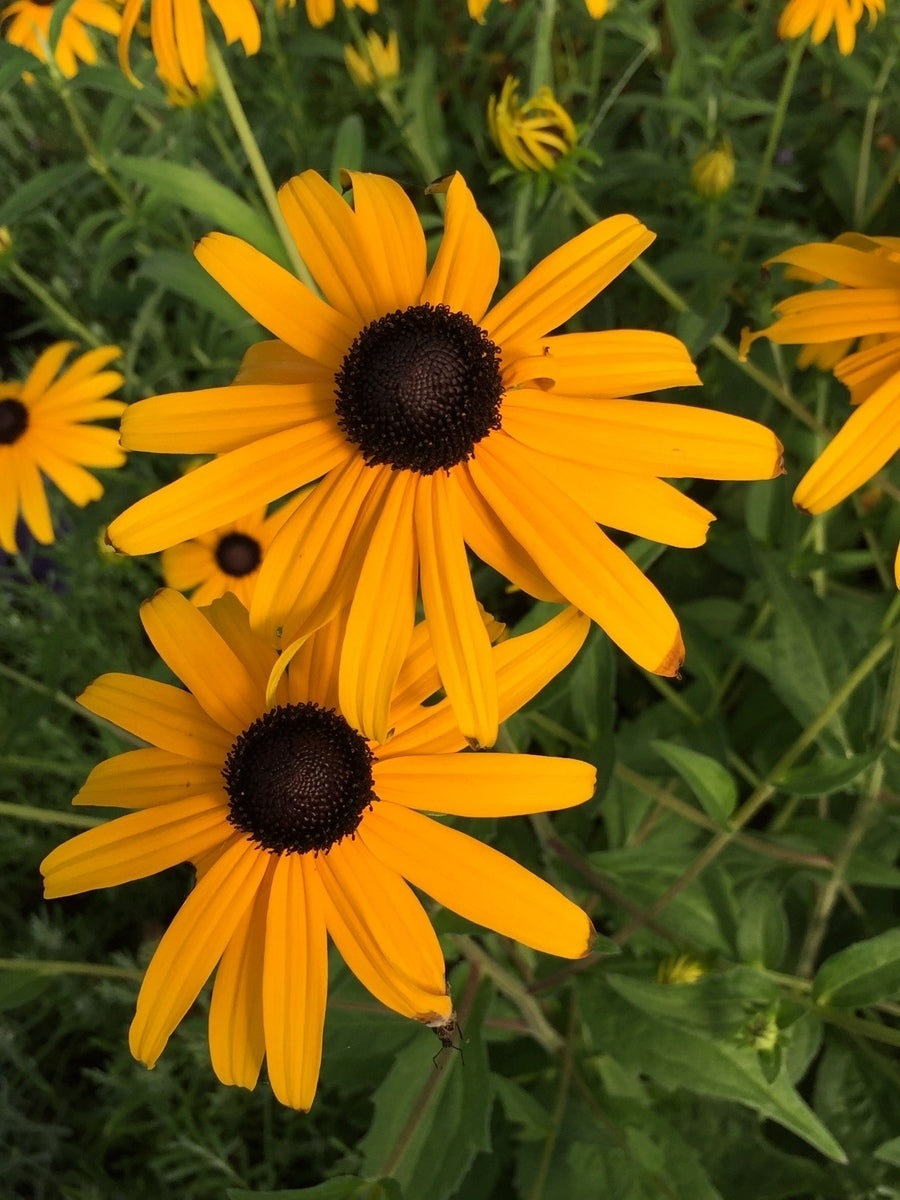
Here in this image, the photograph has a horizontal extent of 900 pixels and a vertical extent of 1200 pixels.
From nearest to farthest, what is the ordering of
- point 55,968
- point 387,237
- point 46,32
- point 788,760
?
point 387,237 < point 788,760 < point 55,968 < point 46,32

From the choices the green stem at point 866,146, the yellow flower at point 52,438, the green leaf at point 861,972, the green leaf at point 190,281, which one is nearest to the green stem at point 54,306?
the yellow flower at point 52,438

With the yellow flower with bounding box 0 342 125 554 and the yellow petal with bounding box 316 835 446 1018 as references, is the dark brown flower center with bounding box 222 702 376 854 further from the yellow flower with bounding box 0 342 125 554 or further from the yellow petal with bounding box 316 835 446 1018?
the yellow flower with bounding box 0 342 125 554

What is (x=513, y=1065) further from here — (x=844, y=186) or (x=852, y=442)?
(x=844, y=186)

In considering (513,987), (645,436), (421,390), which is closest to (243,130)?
(421,390)

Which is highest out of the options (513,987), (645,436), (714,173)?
(714,173)

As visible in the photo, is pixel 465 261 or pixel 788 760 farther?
pixel 788 760

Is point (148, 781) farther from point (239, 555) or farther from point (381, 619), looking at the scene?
point (239, 555)

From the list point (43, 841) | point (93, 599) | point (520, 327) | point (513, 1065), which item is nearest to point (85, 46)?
point (93, 599)

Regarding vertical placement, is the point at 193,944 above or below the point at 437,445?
below
